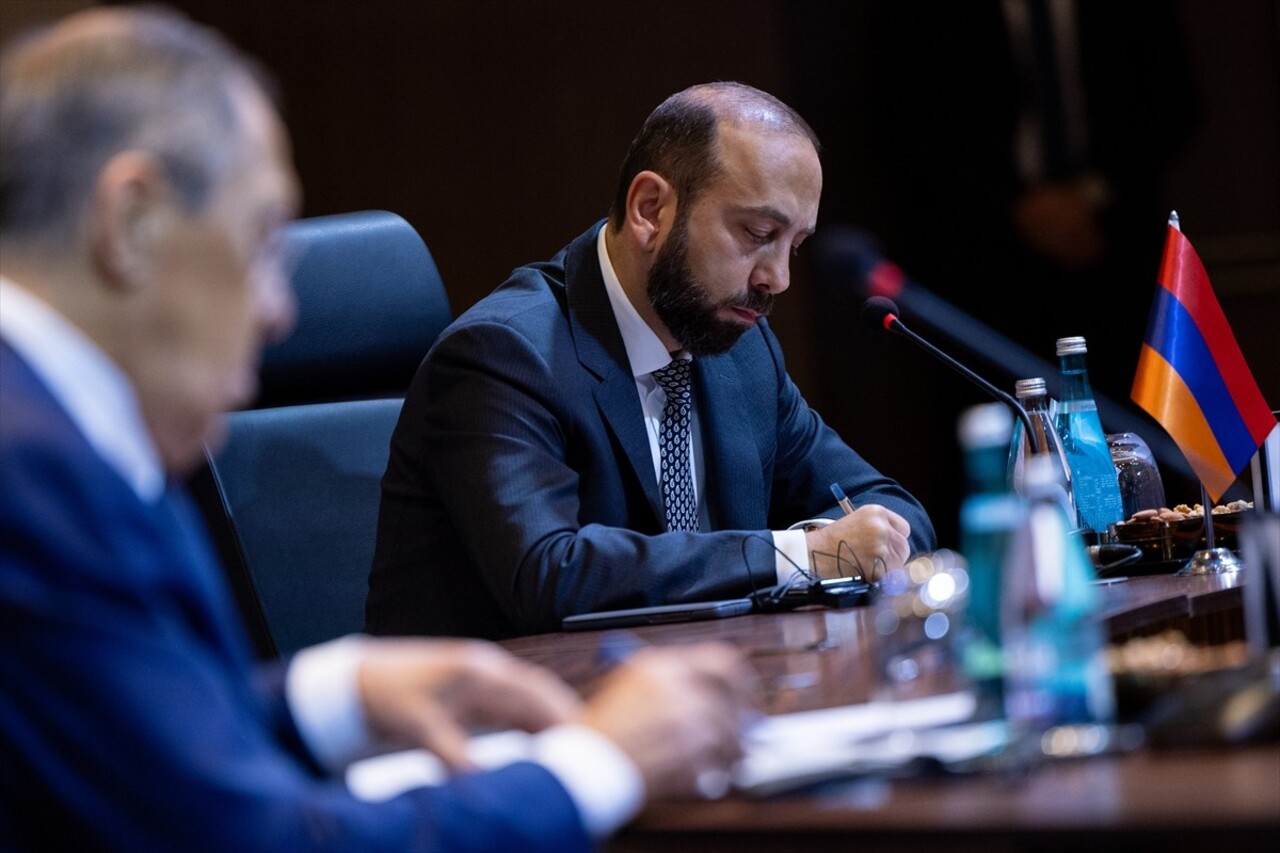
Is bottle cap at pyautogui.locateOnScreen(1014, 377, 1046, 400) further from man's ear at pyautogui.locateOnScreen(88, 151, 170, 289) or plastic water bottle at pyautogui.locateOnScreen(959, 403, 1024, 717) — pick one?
man's ear at pyautogui.locateOnScreen(88, 151, 170, 289)

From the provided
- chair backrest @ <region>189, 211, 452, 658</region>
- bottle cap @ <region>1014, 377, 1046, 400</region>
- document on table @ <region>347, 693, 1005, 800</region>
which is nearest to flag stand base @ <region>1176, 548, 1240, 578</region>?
bottle cap @ <region>1014, 377, 1046, 400</region>

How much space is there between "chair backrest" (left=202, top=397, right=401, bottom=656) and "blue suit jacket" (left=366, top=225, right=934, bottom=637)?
161 mm

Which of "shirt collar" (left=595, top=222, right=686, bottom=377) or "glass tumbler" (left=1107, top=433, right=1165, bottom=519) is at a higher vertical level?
"shirt collar" (left=595, top=222, right=686, bottom=377)

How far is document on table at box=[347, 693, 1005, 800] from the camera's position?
0.94m

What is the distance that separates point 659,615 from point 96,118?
41.2 inches

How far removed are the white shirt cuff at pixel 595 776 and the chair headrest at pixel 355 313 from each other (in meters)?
1.53

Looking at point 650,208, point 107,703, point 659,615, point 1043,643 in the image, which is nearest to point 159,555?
point 107,703

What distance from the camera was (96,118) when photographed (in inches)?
36.2

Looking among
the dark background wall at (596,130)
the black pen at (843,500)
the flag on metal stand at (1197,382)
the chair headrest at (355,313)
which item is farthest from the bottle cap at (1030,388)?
the dark background wall at (596,130)

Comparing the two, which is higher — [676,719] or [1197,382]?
[1197,382]

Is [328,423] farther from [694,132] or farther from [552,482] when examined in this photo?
[694,132]

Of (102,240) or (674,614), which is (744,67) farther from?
(102,240)

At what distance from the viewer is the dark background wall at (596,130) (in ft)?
11.8

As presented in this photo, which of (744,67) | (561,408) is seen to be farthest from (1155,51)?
(561,408)
